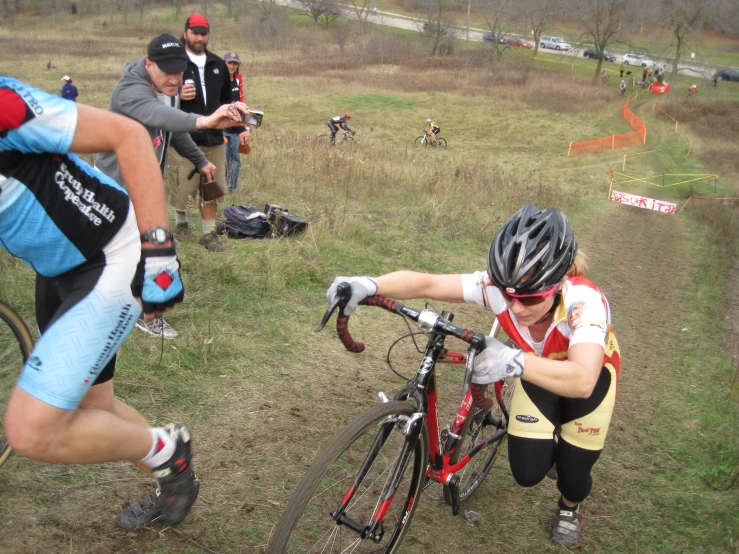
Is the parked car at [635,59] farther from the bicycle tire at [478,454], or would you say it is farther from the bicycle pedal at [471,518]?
the bicycle pedal at [471,518]

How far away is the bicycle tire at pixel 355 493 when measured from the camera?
2.27m

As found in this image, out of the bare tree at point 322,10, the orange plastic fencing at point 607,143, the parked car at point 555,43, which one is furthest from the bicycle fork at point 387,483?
the bare tree at point 322,10

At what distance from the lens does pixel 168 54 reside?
4449mm

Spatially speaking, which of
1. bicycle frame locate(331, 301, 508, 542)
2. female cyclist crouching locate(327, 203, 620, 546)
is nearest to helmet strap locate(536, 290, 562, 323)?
female cyclist crouching locate(327, 203, 620, 546)

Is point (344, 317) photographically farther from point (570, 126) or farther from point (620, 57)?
point (620, 57)

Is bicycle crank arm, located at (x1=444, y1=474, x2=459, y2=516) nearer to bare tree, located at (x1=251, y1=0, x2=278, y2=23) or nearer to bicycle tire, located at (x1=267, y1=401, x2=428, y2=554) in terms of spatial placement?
bicycle tire, located at (x1=267, y1=401, x2=428, y2=554)

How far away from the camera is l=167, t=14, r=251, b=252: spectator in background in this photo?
641 centimetres

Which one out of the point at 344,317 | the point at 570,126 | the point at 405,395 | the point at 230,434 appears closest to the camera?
the point at 344,317

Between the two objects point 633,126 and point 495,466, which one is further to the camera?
point 633,126

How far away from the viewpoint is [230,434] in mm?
3754

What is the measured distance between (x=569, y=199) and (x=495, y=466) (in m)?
10.0

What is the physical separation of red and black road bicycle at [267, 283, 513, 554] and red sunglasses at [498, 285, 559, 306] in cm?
33

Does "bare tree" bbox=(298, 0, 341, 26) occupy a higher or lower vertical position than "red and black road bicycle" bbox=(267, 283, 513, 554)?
higher

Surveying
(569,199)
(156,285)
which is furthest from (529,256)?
(569,199)
